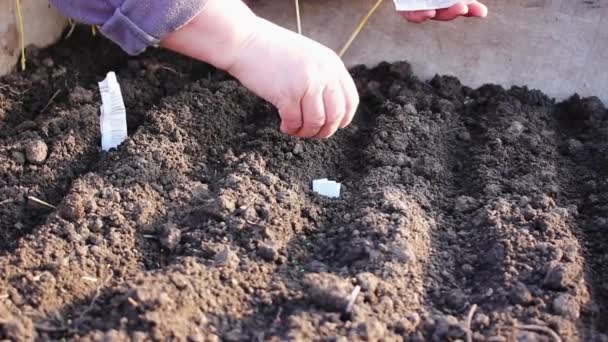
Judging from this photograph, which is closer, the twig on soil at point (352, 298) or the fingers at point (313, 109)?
the twig on soil at point (352, 298)

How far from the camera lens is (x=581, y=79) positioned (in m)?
2.29

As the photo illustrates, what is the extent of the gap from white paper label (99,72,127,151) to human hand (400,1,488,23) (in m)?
0.86

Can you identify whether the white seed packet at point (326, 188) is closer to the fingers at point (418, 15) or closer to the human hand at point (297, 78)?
the human hand at point (297, 78)

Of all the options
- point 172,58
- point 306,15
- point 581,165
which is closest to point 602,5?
point 581,165

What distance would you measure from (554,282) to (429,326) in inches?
10.7

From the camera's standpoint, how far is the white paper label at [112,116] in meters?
1.92

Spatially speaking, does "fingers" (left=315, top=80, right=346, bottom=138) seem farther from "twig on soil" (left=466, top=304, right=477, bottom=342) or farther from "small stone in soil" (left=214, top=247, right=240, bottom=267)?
"twig on soil" (left=466, top=304, right=477, bottom=342)

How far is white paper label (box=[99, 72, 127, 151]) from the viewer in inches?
75.5

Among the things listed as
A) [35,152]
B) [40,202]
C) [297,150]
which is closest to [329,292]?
[297,150]

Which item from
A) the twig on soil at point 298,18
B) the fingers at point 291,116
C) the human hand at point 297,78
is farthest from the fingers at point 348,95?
the twig on soil at point 298,18

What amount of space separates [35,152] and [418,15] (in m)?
1.11

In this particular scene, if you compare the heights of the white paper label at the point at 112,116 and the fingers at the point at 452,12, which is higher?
the fingers at the point at 452,12

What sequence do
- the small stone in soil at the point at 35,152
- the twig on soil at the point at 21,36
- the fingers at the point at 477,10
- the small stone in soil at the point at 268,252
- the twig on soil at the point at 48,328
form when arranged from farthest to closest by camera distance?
the fingers at the point at 477,10
the twig on soil at the point at 21,36
the small stone in soil at the point at 35,152
the small stone in soil at the point at 268,252
the twig on soil at the point at 48,328

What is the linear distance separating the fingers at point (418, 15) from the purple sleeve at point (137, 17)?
846 millimetres
